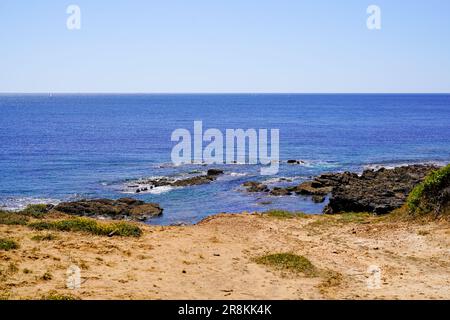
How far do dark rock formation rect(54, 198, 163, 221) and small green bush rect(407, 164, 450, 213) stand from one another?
21.6 meters

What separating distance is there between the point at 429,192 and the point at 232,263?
13.7m

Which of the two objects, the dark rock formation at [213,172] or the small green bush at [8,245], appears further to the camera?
the dark rock formation at [213,172]

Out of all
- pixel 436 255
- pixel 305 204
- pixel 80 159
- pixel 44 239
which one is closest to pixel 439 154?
pixel 305 204

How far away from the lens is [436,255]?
20.0 metres

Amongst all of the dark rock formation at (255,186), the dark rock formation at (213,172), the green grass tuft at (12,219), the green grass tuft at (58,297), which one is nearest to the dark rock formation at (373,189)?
the dark rock formation at (255,186)

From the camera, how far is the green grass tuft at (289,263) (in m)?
17.7

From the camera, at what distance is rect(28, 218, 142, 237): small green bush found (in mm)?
22672

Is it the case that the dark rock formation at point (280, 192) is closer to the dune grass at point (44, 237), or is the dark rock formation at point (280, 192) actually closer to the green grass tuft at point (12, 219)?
the green grass tuft at point (12, 219)

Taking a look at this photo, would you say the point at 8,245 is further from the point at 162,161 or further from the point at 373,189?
the point at 162,161

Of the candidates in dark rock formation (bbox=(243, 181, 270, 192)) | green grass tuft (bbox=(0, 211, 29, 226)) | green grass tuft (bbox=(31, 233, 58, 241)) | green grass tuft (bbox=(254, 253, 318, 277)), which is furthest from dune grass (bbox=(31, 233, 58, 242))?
dark rock formation (bbox=(243, 181, 270, 192))

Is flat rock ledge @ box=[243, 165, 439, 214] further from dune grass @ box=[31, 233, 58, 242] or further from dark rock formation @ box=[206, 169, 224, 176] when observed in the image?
dune grass @ box=[31, 233, 58, 242]

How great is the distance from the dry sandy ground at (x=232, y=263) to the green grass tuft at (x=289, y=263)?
424 mm

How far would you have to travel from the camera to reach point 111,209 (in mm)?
40875

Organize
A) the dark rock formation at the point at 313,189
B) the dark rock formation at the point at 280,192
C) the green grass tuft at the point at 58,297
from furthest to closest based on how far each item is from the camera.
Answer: the dark rock formation at the point at 313,189, the dark rock formation at the point at 280,192, the green grass tuft at the point at 58,297
